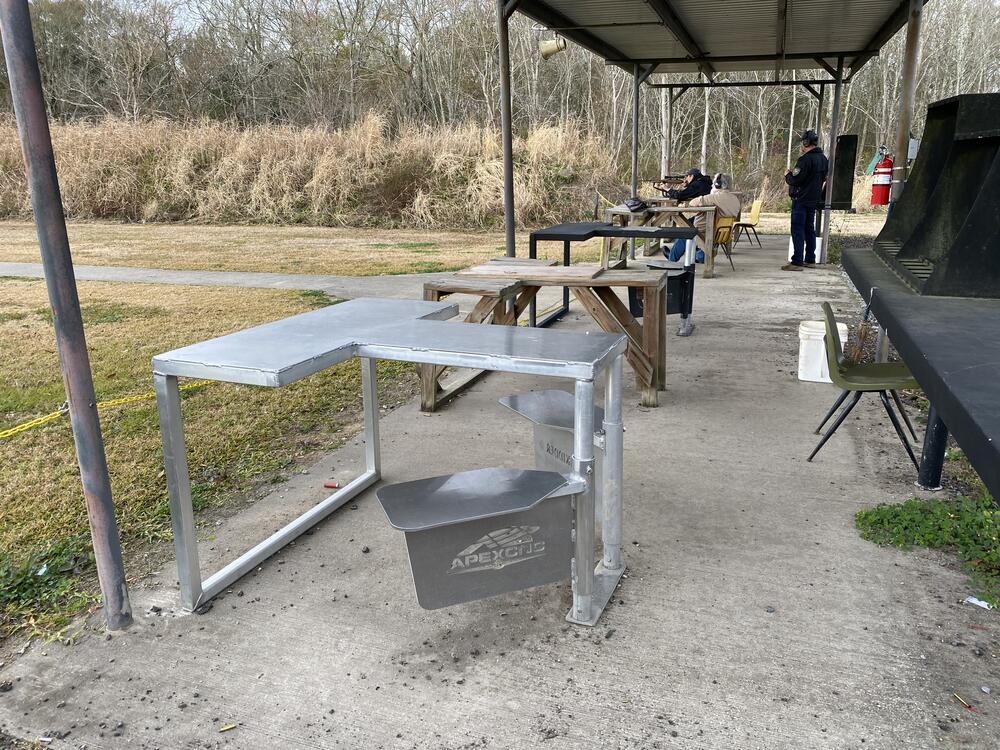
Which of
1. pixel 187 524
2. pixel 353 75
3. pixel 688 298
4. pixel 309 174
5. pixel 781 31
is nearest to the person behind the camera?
Answer: pixel 187 524

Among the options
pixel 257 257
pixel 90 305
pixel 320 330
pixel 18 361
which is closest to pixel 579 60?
pixel 257 257

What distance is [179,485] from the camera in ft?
8.39

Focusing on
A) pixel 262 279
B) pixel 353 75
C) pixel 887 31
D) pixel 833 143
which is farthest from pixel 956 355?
pixel 353 75

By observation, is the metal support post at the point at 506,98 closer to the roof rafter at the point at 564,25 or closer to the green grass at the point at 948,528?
the roof rafter at the point at 564,25

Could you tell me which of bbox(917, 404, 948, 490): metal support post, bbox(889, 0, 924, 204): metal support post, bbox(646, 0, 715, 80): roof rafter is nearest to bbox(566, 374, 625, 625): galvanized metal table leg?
bbox(917, 404, 948, 490): metal support post

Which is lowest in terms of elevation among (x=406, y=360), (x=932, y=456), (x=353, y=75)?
(x=932, y=456)

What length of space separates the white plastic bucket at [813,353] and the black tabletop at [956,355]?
2.33 meters

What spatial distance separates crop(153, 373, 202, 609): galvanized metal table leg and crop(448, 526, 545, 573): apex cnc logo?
95 cm

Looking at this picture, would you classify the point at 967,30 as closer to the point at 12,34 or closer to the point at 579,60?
the point at 579,60

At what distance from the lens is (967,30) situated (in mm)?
32656

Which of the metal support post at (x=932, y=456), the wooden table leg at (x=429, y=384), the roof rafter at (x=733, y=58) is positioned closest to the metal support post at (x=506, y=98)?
the wooden table leg at (x=429, y=384)

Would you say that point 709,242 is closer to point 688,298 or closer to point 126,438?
point 688,298

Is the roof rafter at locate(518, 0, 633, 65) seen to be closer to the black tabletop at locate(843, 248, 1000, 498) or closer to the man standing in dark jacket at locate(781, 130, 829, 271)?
the man standing in dark jacket at locate(781, 130, 829, 271)

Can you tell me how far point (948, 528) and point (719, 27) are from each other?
695cm
